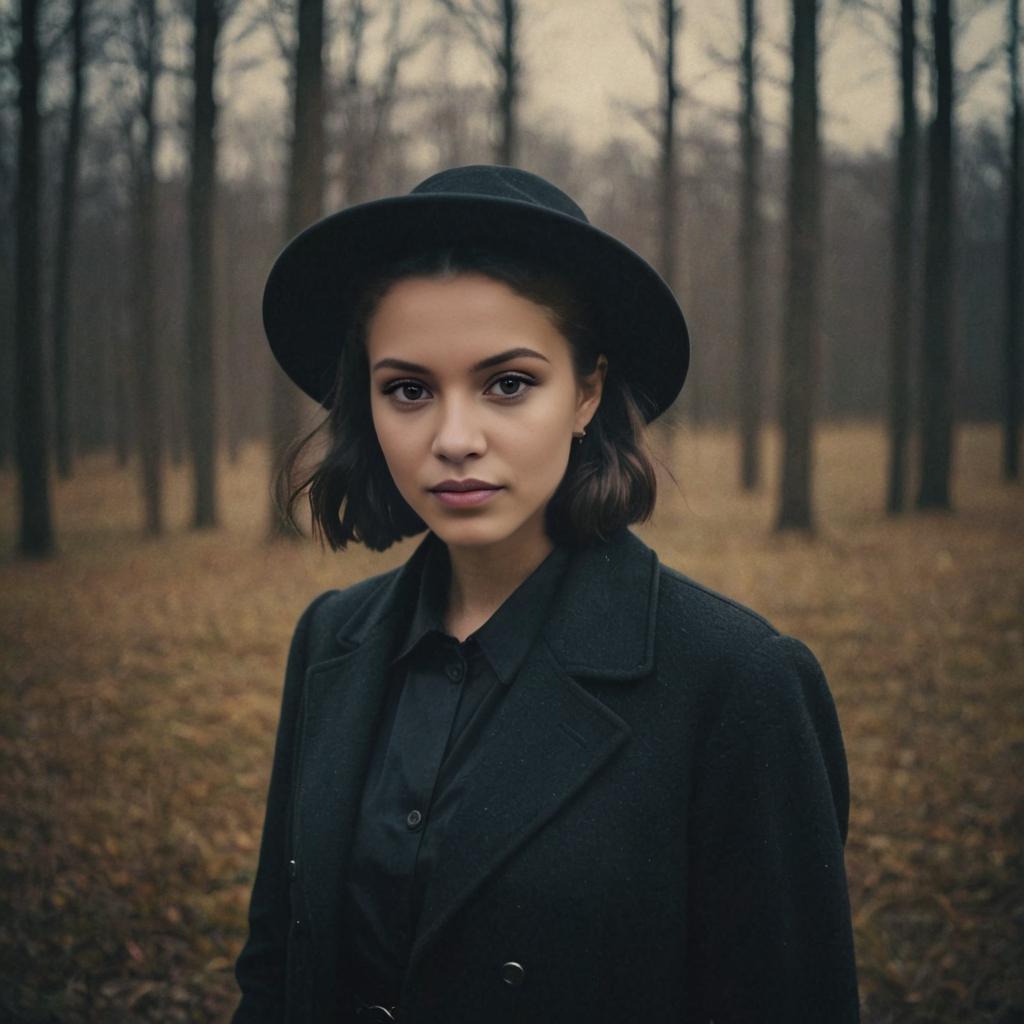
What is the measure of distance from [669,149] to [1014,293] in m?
7.08

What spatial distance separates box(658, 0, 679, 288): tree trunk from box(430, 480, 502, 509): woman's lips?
11.9 m

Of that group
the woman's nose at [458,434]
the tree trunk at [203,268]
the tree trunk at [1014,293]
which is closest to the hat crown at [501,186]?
the woman's nose at [458,434]

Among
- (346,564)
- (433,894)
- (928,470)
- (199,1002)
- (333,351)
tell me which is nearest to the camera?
(433,894)

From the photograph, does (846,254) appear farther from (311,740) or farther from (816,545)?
(311,740)

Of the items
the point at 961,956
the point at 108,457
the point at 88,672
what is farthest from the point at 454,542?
the point at 108,457

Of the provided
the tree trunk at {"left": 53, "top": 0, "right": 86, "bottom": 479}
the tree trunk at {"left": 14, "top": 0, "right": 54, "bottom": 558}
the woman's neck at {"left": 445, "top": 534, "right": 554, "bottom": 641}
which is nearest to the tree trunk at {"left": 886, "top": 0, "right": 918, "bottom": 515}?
the tree trunk at {"left": 53, "top": 0, "right": 86, "bottom": 479}

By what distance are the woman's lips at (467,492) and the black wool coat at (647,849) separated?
12.4 inches

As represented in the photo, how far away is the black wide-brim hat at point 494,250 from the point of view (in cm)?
141

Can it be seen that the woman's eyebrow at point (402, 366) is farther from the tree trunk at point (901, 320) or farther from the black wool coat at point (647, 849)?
the tree trunk at point (901, 320)

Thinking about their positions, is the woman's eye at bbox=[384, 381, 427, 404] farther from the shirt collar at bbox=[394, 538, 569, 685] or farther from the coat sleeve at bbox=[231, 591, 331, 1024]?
the coat sleeve at bbox=[231, 591, 331, 1024]

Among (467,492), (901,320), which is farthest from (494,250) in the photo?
(901,320)

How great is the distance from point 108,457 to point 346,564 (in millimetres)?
16242

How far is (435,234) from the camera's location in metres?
1.45

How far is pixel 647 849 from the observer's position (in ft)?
4.52
